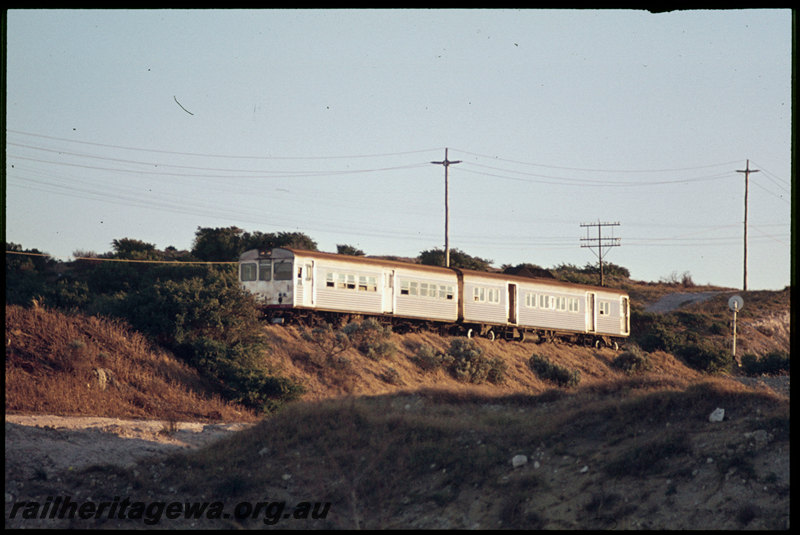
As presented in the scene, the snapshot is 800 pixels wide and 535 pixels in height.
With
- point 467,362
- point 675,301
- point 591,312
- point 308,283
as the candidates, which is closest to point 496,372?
point 467,362

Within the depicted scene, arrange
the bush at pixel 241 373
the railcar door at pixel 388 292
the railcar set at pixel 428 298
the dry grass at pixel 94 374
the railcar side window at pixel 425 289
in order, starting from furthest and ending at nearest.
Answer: the railcar side window at pixel 425 289, the railcar door at pixel 388 292, the railcar set at pixel 428 298, the bush at pixel 241 373, the dry grass at pixel 94 374

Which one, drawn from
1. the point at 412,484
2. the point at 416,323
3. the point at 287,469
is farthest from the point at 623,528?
the point at 416,323

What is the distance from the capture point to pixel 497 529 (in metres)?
12.1

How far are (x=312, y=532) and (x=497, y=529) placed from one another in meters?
2.85

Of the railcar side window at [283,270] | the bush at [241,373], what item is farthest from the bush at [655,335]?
the bush at [241,373]

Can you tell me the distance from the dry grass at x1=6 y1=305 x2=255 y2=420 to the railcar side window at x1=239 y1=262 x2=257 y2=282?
23.1 feet

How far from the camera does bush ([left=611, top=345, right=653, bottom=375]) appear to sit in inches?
1673

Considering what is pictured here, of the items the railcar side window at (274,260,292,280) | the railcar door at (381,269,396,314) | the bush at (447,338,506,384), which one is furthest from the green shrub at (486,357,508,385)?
the railcar side window at (274,260,292,280)

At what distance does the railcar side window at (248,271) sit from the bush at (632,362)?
19.0 meters

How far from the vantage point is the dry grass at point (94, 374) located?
2325cm

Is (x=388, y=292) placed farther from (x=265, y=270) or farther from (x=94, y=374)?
(x=94, y=374)

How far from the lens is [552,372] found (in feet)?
122

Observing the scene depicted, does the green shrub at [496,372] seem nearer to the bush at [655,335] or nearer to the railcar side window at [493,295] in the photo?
the railcar side window at [493,295]
